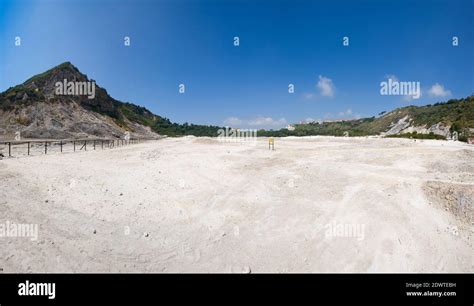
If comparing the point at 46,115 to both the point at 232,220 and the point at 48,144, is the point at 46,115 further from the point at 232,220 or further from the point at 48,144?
the point at 232,220

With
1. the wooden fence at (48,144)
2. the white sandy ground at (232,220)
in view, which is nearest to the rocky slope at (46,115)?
the wooden fence at (48,144)

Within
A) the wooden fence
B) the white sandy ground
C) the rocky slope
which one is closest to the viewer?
the white sandy ground

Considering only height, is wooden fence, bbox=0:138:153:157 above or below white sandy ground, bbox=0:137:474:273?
above

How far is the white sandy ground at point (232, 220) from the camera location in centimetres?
694

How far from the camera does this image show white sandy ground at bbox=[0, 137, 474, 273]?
6.94 meters

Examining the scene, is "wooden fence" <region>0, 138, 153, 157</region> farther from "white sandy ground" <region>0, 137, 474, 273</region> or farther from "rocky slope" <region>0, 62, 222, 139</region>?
"rocky slope" <region>0, 62, 222, 139</region>

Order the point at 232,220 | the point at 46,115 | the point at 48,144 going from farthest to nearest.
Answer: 1. the point at 46,115
2. the point at 48,144
3. the point at 232,220

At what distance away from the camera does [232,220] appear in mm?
9539

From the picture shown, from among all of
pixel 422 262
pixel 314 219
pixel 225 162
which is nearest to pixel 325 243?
pixel 314 219

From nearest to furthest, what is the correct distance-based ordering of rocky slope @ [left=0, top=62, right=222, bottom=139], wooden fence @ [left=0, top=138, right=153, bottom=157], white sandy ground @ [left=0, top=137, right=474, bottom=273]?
1. white sandy ground @ [left=0, top=137, right=474, bottom=273]
2. wooden fence @ [left=0, top=138, right=153, bottom=157]
3. rocky slope @ [left=0, top=62, right=222, bottom=139]

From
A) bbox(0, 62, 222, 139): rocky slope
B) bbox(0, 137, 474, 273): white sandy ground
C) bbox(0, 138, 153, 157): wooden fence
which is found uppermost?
bbox(0, 62, 222, 139): rocky slope

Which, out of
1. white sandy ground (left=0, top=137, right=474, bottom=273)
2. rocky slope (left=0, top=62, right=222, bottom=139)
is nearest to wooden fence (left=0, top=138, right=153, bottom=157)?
white sandy ground (left=0, top=137, right=474, bottom=273)

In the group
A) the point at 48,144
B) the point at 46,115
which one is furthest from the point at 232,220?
the point at 46,115

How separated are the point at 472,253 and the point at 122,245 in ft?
→ 36.8
